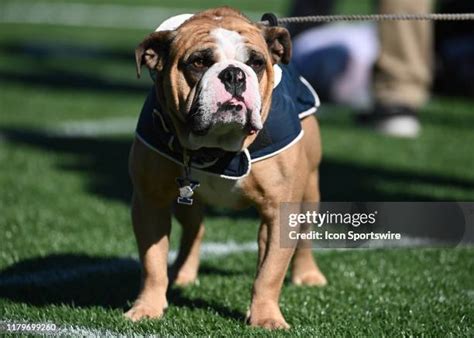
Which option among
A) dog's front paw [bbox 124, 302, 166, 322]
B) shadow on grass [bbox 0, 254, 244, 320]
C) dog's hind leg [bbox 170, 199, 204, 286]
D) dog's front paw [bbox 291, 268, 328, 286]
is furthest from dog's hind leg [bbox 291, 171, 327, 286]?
dog's front paw [bbox 124, 302, 166, 322]

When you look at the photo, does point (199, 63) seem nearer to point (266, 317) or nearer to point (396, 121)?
point (266, 317)

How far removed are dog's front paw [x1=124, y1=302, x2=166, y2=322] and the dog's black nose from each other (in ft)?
2.96

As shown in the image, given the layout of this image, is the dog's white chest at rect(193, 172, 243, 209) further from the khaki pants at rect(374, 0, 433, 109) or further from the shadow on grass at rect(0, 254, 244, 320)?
the khaki pants at rect(374, 0, 433, 109)

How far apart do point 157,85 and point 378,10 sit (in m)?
4.88

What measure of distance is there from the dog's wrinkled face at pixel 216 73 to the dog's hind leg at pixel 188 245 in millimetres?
878

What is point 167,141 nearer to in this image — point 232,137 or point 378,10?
point 232,137

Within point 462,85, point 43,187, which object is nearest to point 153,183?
point 43,187

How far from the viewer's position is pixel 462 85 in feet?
34.0

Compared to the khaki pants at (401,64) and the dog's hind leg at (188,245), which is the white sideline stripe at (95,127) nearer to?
the khaki pants at (401,64)

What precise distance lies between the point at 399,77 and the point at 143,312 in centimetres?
512

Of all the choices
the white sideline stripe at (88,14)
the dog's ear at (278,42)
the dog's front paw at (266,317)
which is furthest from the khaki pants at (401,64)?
the white sideline stripe at (88,14)

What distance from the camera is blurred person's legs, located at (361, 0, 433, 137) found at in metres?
8.31

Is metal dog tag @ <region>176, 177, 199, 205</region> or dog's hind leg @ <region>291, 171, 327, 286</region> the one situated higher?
metal dog tag @ <region>176, 177, 199, 205</region>

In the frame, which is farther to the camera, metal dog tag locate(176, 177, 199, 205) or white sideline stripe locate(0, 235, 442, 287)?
white sideline stripe locate(0, 235, 442, 287)
